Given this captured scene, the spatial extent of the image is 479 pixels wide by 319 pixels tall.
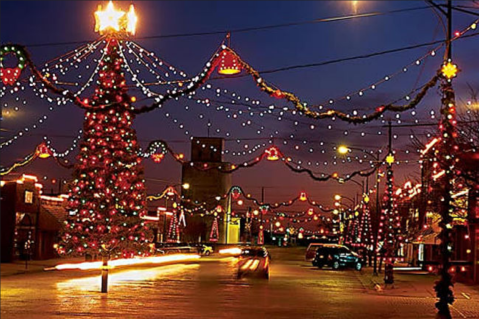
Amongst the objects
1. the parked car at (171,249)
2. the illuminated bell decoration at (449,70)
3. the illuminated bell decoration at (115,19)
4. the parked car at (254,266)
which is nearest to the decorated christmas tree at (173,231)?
the parked car at (171,249)

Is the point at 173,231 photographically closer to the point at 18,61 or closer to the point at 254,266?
the point at 254,266

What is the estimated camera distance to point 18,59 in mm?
19469

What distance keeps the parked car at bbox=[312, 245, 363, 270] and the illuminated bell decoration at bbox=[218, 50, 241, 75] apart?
32.3 metres

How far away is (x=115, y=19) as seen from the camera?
72.9ft

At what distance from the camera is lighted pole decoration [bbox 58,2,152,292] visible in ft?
88.8

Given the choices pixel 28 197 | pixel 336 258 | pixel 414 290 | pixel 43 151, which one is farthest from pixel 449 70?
pixel 28 197

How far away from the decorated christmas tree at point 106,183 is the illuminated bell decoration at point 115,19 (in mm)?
4295

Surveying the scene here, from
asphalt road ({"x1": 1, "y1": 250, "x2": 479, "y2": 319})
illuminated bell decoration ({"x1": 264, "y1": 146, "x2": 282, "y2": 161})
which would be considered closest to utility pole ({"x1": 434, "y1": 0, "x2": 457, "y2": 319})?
asphalt road ({"x1": 1, "y1": 250, "x2": 479, "y2": 319})

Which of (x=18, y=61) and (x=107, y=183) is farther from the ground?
(x=18, y=61)

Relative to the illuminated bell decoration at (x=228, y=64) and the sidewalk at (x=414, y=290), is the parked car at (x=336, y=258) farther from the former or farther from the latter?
the illuminated bell decoration at (x=228, y=64)

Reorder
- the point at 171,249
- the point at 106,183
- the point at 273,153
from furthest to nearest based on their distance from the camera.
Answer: the point at 171,249 → the point at 273,153 → the point at 106,183

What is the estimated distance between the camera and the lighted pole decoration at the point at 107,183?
27078 mm

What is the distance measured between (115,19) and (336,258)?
31.6m

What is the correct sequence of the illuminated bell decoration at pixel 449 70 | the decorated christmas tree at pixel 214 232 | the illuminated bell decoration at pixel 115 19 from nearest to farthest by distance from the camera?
the illuminated bell decoration at pixel 449 70 → the illuminated bell decoration at pixel 115 19 → the decorated christmas tree at pixel 214 232
